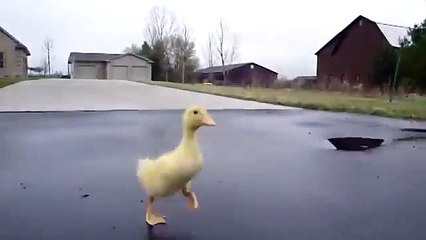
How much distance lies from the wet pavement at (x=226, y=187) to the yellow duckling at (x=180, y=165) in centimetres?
28

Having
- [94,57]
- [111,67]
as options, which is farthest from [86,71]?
[111,67]

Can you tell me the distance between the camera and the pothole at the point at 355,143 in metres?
7.55

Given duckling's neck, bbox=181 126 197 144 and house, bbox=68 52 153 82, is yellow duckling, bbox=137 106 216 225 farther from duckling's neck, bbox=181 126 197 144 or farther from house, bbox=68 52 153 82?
house, bbox=68 52 153 82

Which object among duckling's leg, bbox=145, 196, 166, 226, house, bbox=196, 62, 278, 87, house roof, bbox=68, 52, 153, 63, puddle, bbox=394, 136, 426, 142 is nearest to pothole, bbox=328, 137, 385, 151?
puddle, bbox=394, 136, 426, 142

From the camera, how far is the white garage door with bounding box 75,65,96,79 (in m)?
53.2

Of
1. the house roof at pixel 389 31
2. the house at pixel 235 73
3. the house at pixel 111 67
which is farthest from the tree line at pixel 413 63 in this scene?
the house at pixel 235 73

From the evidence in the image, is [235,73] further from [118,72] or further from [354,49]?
[354,49]

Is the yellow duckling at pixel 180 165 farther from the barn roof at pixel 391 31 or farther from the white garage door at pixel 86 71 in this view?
the white garage door at pixel 86 71

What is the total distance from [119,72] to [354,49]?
2436 centimetres

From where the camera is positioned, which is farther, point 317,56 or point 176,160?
point 317,56

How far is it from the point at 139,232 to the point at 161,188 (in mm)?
330

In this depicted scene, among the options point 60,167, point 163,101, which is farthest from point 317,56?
point 60,167

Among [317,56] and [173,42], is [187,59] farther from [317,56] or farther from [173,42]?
[317,56]

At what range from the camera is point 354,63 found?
129 ft
